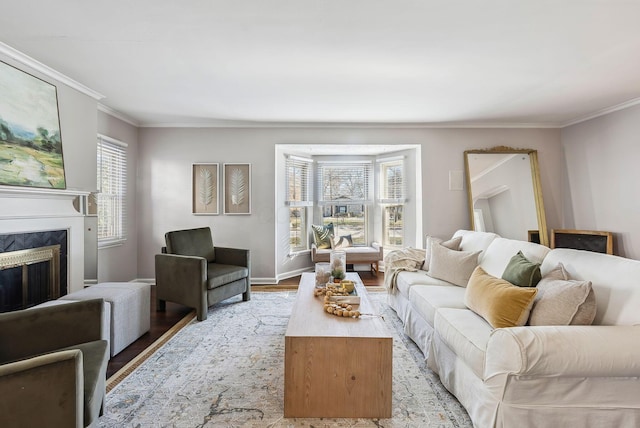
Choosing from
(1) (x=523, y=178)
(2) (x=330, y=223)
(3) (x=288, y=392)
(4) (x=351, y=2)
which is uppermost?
(4) (x=351, y=2)

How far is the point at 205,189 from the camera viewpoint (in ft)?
15.1

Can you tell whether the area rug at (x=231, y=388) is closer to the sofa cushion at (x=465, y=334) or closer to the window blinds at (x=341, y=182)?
the sofa cushion at (x=465, y=334)

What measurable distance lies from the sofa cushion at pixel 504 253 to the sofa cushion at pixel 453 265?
110mm

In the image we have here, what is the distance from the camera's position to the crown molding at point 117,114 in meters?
3.79

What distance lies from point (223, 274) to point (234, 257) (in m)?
0.45

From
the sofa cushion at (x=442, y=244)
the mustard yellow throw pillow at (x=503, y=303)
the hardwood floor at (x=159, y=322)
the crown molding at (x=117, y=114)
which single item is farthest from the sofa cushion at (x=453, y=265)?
the crown molding at (x=117, y=114)

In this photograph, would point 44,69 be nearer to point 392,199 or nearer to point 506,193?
point 392,199

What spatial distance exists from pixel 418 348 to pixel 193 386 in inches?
70.5

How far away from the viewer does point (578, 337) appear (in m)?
1.42

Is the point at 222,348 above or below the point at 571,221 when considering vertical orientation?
below

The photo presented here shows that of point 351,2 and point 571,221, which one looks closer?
point 351,2

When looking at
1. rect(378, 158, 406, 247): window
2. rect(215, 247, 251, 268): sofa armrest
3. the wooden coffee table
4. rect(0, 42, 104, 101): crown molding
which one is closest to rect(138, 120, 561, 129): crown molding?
rect(378, 158, 406, 247): window

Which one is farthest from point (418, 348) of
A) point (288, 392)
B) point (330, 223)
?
point (330, 223)

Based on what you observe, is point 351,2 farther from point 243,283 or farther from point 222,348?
point 243,283
